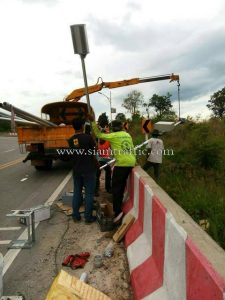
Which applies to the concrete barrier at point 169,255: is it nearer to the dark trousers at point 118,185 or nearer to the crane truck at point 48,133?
the dark trousers at point 118,185

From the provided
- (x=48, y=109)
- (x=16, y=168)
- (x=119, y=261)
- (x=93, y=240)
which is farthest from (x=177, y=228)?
(x=16, y=168)

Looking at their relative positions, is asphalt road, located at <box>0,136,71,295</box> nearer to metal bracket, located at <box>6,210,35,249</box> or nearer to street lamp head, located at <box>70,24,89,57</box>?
metal bracket, located at <box>6,210,35,249</box>

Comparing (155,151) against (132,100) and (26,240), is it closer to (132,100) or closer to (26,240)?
(26,240)

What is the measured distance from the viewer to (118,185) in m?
6.70

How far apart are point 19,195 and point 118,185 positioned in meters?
3.83

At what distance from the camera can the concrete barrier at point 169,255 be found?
98.6 inches

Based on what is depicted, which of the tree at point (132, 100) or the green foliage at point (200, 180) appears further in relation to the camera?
the tree at point (132, 100)

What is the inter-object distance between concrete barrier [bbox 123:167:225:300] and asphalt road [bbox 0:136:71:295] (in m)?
1.56

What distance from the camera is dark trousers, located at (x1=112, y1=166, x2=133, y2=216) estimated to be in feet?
21.7

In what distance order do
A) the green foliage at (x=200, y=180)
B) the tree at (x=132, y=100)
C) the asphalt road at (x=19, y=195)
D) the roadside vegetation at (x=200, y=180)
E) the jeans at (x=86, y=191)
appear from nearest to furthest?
the asphalt road at (x=19, y=195) → the roadside vegetation at (x=200, y=180) → the green foliage at (x=200, y=180) → the jeans at (x=86, y=191) → the tree at (x=132, y=100)

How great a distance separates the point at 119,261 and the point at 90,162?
2.53 metres

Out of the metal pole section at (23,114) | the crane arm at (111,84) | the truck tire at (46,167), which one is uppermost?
the crane arm at (111,84)

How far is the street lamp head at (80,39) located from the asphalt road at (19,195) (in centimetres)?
315

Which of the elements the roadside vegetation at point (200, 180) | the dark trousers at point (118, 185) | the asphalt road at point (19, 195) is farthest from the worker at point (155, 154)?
the dark trousers at point (118, 185)
